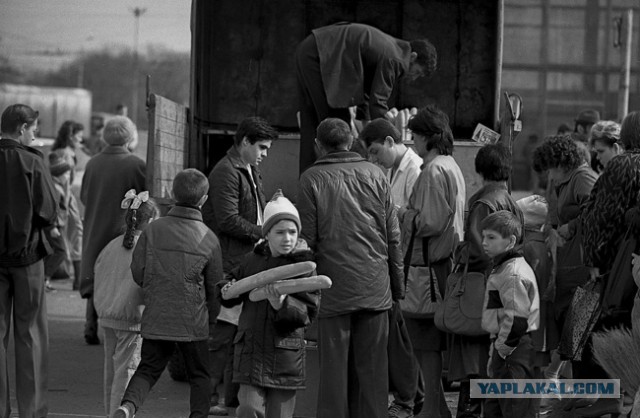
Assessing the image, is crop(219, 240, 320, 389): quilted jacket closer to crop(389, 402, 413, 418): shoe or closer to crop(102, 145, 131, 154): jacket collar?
crop(389, 402, 413, 418): shoe

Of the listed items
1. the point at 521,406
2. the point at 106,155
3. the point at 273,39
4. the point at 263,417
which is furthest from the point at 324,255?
the point at 273,39

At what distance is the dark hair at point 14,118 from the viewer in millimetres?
7027

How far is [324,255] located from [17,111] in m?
2.10

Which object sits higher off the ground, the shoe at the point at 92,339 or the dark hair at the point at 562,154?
the dark hair at the point at 562,154

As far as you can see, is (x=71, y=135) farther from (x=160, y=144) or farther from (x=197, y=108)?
(x=160, y=144)

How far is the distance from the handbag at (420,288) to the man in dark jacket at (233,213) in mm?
1021

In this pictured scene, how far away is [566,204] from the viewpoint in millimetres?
7523

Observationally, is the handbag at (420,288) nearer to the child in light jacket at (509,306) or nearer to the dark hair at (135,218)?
the child in light jacket at (509,306)

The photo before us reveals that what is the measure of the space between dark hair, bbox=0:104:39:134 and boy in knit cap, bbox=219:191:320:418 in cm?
186

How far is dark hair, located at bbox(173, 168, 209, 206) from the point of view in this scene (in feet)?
22.0

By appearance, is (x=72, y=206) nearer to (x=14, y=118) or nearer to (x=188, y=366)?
(x=14, y=118)

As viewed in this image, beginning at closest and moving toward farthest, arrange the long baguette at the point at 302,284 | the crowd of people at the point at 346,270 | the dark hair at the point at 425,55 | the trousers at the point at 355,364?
the long baguette at the point at 302,284 → the crowd of people at the point at 346,270 → the trousers at the point at 355,364 → the dark hair at the point at 425,55

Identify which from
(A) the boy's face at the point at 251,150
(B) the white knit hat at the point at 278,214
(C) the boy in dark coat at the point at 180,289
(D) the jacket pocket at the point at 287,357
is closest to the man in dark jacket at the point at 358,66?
(A) the boy's face at the point at 251,150

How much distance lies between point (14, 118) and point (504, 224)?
2996 mm
